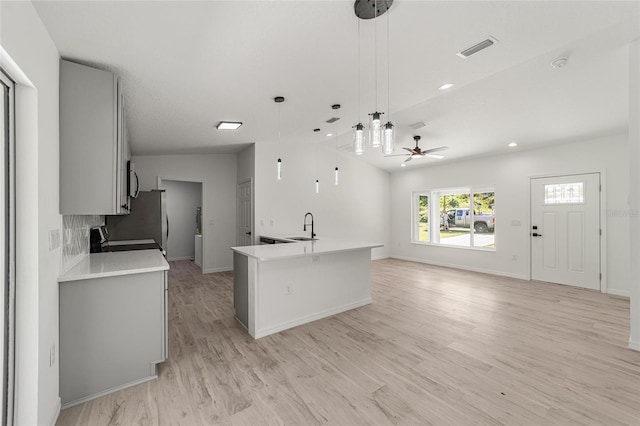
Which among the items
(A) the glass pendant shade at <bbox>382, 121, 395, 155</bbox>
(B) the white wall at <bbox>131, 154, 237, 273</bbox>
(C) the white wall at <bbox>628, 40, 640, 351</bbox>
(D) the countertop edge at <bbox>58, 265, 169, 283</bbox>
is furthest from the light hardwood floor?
(B) the white wall at <bbox>131, 154, 237, 273</bbox>

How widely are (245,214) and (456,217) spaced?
16.2 ft

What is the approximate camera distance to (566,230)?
16.8 feet

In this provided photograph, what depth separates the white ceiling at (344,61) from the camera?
1.87 metres

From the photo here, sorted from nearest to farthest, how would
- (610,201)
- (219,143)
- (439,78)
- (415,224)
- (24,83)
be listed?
(24,83)
(439,78)
(610,201)
(219,143)
(415,224)

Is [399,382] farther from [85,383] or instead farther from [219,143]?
[219,143]

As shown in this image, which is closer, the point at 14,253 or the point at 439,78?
the point at 14,253

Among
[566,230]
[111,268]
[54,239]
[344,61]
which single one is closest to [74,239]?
[111,268]

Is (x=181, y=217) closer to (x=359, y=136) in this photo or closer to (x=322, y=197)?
(x=322, y=197)

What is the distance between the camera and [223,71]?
2.58 m

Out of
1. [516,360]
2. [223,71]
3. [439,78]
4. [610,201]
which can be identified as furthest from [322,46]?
[610,201]

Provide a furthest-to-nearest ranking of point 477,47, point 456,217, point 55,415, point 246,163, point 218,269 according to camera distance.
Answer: point 456,217
point 218,269
point 246,163
point 477,47
point 55,415

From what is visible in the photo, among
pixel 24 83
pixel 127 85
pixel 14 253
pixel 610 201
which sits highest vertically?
pixel 127 85

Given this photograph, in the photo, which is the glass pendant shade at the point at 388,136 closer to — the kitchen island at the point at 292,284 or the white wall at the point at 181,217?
the kitchen island at the point at 292,284

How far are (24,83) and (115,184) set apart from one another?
2.93ft
